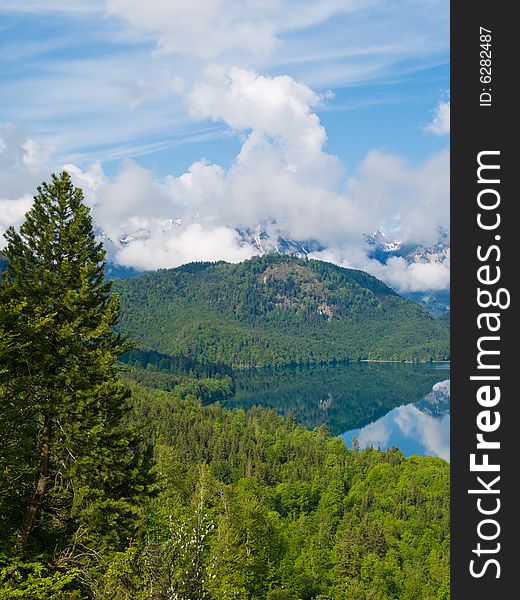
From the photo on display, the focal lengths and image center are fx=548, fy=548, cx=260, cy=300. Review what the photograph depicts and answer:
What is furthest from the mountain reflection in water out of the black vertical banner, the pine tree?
the black vertical banner

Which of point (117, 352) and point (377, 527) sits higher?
point (117, 352)

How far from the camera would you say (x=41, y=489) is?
1869 centimetres

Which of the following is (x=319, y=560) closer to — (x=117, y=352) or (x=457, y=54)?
(x=117, y=352)

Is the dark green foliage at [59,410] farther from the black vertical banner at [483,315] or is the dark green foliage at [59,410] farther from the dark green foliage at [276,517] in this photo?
the black vertical banner at [483,315]

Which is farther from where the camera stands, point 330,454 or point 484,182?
point 330,454

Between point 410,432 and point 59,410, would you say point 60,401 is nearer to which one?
point 59,410

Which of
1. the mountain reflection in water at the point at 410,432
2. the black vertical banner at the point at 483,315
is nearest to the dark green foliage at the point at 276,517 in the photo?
the black vertical banner at the point at 483,315

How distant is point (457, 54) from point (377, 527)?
71.8m

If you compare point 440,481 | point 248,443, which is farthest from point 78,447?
point 248,443

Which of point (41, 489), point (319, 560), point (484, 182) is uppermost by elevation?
point (484, 182)

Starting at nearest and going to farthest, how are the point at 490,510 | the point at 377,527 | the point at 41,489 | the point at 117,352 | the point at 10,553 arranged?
the point at 490,510 → the point at 10,553 → the point at 41,489 → the point at 117,352 → the point at 377,527

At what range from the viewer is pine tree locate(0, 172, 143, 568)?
1812 centimetres

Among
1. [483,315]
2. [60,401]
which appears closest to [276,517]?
[60,401]

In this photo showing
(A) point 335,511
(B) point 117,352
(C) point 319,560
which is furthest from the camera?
(A) point 335,511
